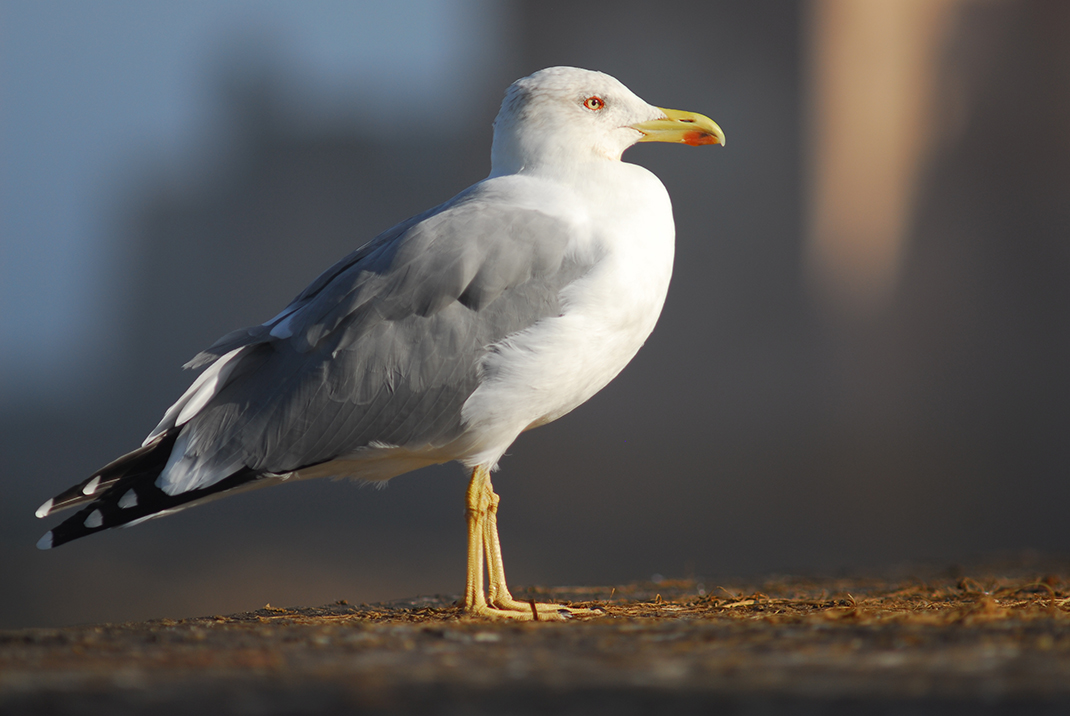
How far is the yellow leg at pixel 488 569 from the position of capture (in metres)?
2.95

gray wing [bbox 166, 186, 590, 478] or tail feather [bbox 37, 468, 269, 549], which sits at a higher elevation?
gray wing [bbox 166, 186, 590, 478]

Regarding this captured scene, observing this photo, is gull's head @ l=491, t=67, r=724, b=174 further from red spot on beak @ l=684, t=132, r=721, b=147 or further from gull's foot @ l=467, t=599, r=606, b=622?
gull's foot @ l=467, t=599, r=606, b=622

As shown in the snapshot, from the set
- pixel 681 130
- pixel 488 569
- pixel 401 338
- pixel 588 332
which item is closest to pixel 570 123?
pixel 681 130

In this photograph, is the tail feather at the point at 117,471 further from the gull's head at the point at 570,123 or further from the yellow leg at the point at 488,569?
the gull's head at the point at 570,123

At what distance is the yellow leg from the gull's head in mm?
928

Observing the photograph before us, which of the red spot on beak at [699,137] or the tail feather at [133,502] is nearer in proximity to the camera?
the tail feather at [133,502]

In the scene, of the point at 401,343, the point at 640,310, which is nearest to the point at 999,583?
the point at 640,310

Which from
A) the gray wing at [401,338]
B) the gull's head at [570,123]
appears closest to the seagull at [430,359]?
the gray wing at [401,338]

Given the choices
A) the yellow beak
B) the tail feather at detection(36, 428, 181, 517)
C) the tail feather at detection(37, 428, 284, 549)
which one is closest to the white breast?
the yellow beak

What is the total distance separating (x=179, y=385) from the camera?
22.6 m

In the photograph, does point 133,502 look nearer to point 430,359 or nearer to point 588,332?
point 430,359

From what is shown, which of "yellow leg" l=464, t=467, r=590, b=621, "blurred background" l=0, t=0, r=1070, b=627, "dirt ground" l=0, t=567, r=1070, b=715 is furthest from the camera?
"blurred background" l=0, t=0, r=1070, b=627

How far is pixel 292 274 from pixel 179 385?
124 inches

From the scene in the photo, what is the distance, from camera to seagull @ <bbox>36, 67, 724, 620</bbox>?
9.50 ft
